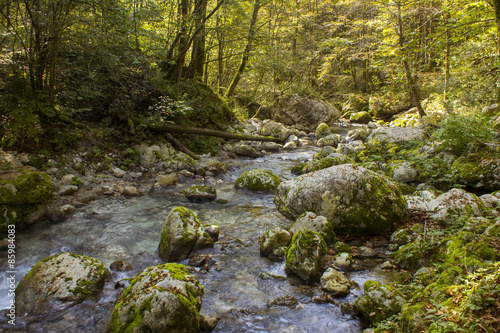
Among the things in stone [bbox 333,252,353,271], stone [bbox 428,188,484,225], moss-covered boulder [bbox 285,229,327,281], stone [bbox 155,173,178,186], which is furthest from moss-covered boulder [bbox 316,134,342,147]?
moss-covered boulder [bbox 285,229,327,281]

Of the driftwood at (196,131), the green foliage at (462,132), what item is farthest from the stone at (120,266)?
the green foliage at (462,132)

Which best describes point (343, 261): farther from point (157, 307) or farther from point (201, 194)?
point (201, 194)

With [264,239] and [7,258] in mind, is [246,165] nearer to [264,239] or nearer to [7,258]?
[264,239]

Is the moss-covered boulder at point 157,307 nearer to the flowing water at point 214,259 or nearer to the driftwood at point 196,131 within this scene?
the flowing water at point 214,259

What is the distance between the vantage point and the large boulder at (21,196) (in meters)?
5.12

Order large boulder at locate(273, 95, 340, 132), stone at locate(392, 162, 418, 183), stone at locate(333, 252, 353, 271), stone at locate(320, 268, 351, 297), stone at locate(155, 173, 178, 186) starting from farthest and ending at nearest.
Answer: large boulder at locate(273, 95, 340, 132) → stone at locate(155, 173, 178, 186) → stone at locate(392, 162, 418, 183) → stone at locate(333, 252, 353, 271) → stone at locate(320, 268, 351, 297)

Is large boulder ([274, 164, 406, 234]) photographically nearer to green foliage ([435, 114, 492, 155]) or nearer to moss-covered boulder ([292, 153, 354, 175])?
moss-covered boulder ([292, 153, 354, 175])

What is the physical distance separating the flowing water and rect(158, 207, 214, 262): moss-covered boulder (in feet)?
0.64

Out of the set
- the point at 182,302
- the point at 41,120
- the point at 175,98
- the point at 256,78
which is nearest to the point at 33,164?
the point at 41,120

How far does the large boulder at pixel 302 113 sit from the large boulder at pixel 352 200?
605 inches

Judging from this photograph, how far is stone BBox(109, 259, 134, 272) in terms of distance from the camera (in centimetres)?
427

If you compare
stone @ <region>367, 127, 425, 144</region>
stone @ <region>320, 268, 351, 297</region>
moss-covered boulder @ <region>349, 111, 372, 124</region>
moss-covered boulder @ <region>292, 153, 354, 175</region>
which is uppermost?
moss-covered boulder @ <region>349, 111, 372, 124</region>

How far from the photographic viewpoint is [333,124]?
890 inches

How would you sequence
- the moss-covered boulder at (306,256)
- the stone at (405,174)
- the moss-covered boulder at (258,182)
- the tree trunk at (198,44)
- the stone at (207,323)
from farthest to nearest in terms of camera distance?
the tree trunk at (198,44), the moss-covered boulder at (258,182), the stone at (405,174), the moss-covered boulder at (306,256), the stone at (207,323)
